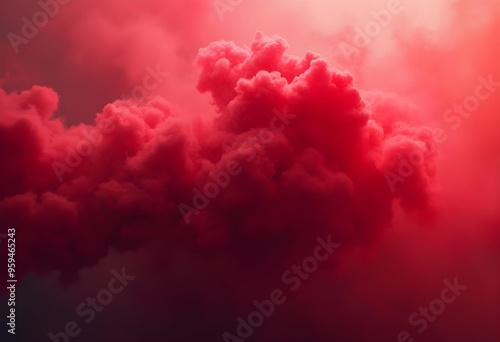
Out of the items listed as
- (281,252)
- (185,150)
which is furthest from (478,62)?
(185,150)

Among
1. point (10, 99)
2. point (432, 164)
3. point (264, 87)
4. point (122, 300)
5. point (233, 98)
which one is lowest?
point (432, 164)

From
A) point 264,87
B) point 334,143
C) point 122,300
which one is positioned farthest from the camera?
point 122,300

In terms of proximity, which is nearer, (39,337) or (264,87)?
(264,87)

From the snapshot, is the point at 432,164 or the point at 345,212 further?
the point at 432,164

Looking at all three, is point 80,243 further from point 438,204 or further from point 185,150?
point 438,204

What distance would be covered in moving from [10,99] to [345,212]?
6.81 meters

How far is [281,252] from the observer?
28.3 ft

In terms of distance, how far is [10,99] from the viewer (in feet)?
27.8

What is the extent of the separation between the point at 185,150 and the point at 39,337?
498cm

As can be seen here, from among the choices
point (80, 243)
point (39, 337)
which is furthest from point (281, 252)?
point (39, 337)

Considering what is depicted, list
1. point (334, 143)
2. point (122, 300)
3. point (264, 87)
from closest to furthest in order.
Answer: point (264, 87) → point (334, 143) → point (122, 300)

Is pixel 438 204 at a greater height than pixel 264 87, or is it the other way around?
pixel 264 87

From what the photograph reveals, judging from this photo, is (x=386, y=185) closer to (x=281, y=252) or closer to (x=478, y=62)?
(x=281, y=252)

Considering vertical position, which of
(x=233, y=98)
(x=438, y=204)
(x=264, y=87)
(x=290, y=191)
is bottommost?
(x=438, y=204)
